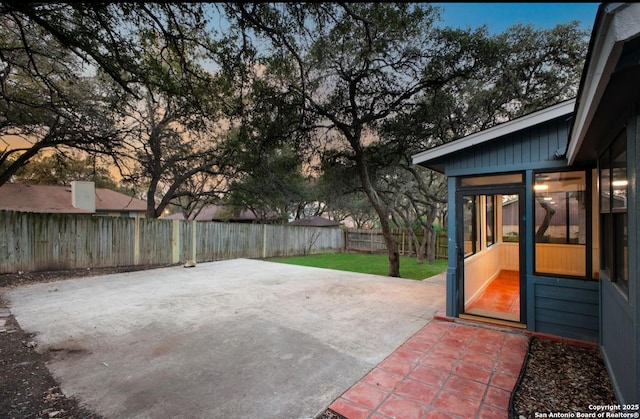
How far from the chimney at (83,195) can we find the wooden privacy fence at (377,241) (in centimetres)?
1398

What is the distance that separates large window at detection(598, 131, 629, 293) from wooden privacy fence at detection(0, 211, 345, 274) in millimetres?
9676

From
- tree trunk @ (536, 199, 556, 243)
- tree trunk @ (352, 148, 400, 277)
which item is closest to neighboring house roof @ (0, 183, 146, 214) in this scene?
tree trunk @ (352, 148, 400, 277)

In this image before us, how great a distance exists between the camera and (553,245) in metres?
3.45

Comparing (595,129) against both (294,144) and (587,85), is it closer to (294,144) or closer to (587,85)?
(587,85)

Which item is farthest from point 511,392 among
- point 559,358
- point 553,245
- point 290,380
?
point 553,245

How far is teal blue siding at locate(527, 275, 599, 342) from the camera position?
315 cm

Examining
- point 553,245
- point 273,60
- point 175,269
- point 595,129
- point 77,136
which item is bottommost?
point 175,269

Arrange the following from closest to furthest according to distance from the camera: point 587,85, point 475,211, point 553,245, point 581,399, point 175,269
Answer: point 587,85 < point 581,399 < point 553,245 < point 475,211 < point 175,269

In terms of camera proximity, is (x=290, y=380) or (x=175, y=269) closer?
(x=290, y=380)

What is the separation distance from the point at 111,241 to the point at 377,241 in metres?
11.2

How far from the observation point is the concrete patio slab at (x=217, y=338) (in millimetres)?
2170

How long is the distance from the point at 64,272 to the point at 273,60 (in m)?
7.07

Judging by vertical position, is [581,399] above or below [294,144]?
below

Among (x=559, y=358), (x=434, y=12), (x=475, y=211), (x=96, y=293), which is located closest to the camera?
(x=559, y=358)
